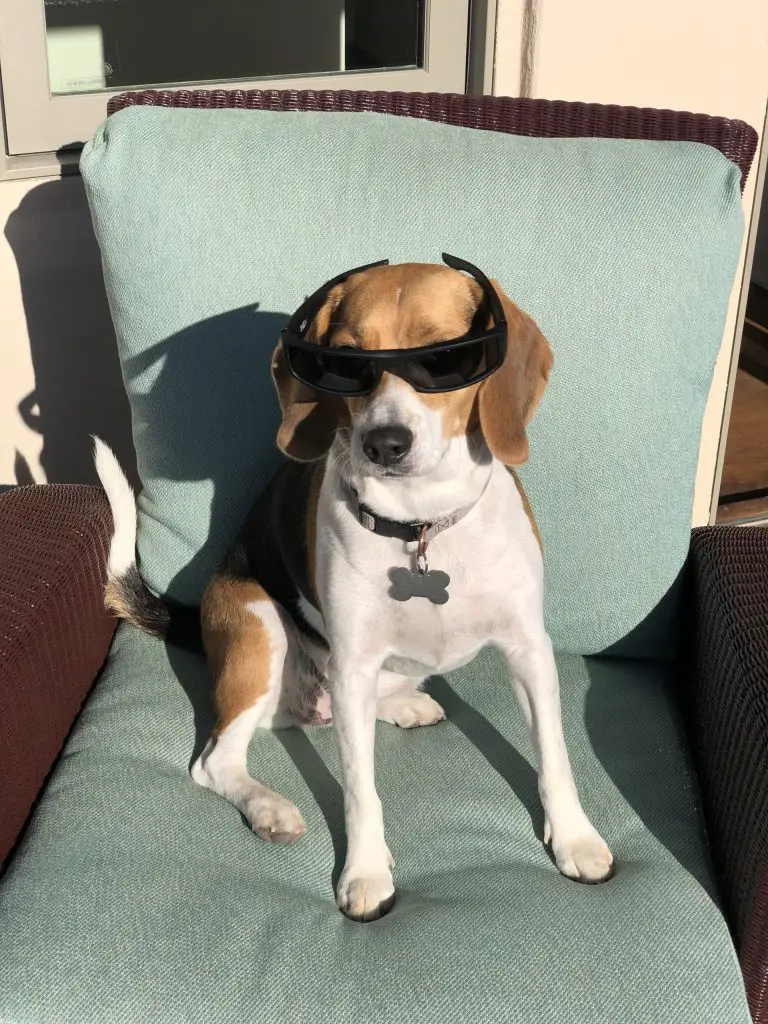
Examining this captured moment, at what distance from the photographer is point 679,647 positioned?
84.8 inches

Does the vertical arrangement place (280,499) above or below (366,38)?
below

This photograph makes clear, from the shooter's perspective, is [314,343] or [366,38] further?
[366,38]

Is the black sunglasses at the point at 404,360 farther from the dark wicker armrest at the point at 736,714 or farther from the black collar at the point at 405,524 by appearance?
the dark wicker armrest at the point at 736,714

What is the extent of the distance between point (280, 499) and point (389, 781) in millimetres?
540

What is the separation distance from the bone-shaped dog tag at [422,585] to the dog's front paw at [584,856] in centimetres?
42

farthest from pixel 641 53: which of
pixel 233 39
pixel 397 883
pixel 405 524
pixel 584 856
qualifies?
pixel 397 883

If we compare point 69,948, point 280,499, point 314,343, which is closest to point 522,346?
point 314,343

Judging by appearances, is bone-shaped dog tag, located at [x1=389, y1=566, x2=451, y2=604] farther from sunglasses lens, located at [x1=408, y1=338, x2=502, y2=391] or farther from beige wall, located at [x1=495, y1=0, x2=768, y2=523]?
beige wall, located at [x1=495, y1=0, x2=768, y2=523]

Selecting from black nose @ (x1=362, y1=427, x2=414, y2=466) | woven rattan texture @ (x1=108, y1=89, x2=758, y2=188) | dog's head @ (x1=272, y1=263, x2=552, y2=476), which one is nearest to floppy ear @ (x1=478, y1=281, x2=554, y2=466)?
dog's head @ (x1=272, y1=263, x2=552, y2=476)

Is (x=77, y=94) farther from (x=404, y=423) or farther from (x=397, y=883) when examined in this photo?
(x=397, y=883)

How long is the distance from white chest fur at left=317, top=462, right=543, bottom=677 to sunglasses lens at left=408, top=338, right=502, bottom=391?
0.25 metres

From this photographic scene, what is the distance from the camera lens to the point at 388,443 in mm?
1544

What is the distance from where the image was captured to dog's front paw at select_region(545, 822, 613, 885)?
5.50ft

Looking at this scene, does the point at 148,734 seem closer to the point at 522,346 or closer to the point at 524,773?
the point at 524,773
